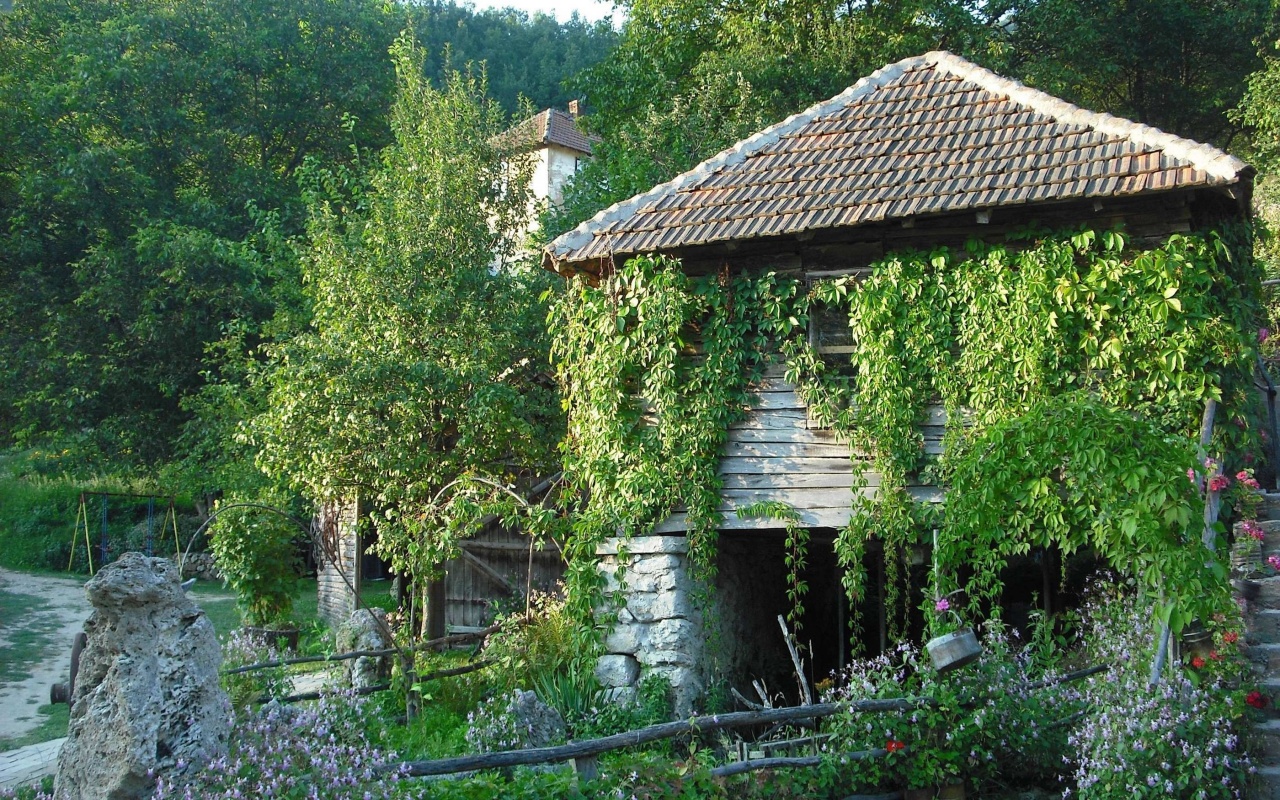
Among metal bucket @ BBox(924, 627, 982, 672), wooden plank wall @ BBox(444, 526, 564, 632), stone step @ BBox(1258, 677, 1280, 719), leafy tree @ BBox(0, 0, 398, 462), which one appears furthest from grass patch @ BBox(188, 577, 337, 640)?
stone step @ BBox(1258, 677, 1280, 719)

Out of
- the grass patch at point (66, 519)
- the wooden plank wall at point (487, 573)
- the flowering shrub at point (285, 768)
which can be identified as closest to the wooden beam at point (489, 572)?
the wooden plank wall at point (487, 573)

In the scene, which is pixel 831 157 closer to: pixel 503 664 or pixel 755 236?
pixel 755 236

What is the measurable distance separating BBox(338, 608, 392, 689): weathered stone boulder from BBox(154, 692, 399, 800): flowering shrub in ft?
13.9

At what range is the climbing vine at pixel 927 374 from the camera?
22.4 feet

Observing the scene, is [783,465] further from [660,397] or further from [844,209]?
[844,209]

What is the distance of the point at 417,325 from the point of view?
36.7 feet

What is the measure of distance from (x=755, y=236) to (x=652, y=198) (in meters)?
1.30

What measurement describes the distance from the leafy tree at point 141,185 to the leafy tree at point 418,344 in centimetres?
497

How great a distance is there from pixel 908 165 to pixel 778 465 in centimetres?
260

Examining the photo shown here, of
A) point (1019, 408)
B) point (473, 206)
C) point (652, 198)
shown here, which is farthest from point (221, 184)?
point (1019, 408)

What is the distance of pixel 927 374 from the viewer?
769 centimetres

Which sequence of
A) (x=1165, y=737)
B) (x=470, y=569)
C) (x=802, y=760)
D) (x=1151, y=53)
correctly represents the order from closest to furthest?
1. (x=1165, y=737)
2. (x=802, y=760)
3. (x=470, y=569)
4. (x=1151, y=53)

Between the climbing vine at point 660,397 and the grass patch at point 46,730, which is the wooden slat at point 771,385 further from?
the grass patch at point 46,730

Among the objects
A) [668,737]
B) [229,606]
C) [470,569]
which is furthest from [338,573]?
[668,737]
